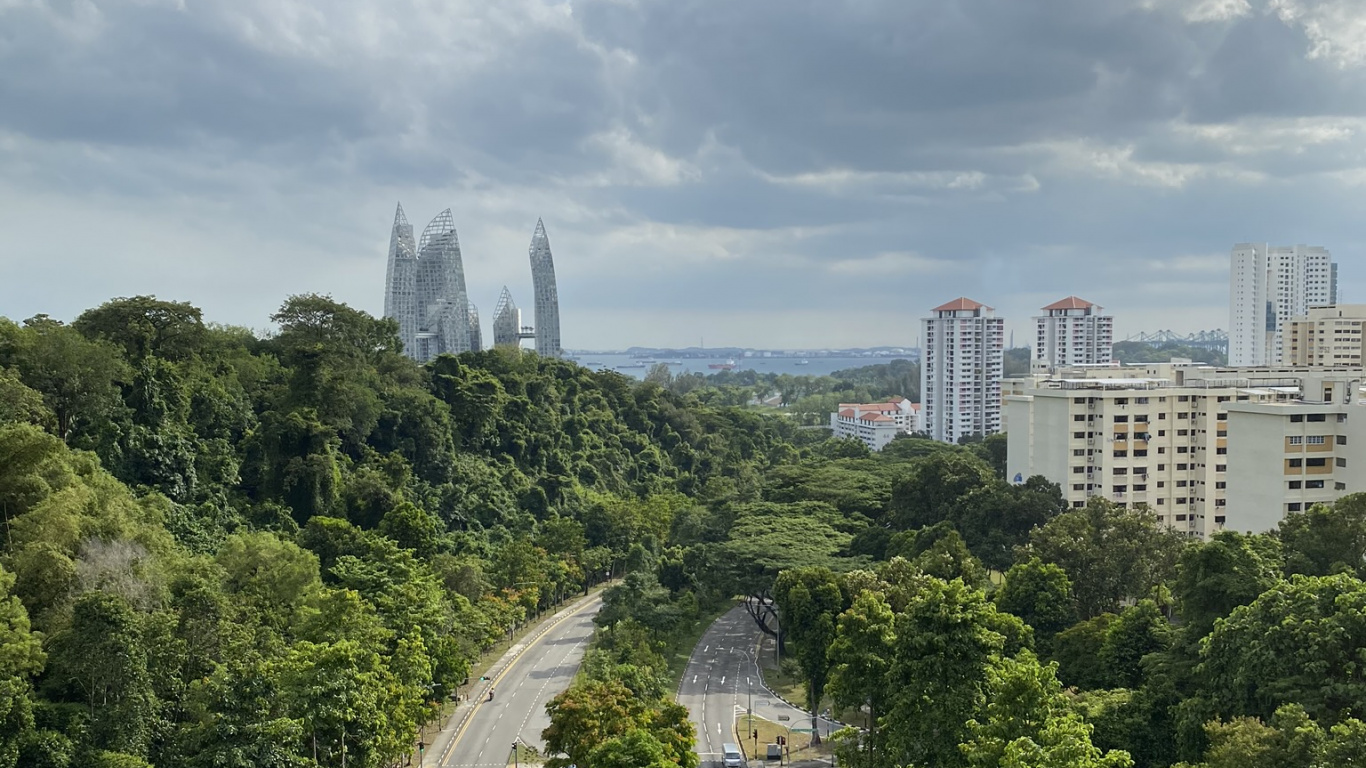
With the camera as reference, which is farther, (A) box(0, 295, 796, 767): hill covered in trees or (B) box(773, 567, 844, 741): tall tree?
(B) box(773, 567, 844, 741): tall tree

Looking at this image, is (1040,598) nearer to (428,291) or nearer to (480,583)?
(480,583)

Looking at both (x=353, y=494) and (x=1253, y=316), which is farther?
(x=1253, y=316)

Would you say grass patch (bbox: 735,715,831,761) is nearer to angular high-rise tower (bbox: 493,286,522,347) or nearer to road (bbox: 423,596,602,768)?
road (bbox: 423,596,602,768)

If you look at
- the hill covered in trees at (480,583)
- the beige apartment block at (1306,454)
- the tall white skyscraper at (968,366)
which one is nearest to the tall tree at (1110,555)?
the hill covered in trees at (480,583)

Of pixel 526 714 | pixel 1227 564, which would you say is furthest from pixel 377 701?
pixel 1227 564

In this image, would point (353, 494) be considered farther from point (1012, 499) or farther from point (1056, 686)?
point (1056, 686)

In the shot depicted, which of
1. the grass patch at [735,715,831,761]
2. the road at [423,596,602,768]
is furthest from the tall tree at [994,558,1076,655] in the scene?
the road at [423,596,602,768]
